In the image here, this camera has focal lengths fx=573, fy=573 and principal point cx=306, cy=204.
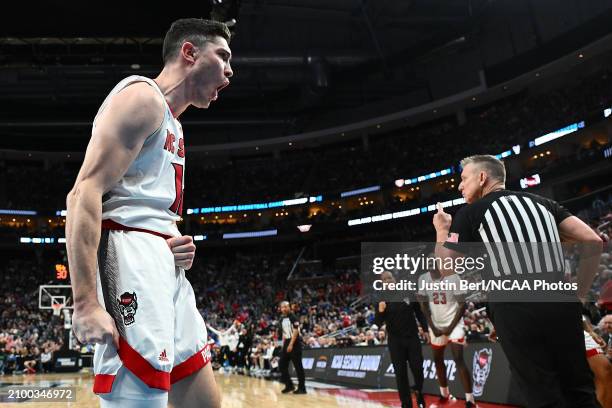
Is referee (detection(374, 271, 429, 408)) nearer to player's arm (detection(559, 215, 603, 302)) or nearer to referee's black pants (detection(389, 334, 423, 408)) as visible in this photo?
referee's black pants (detection(389, 334, 423, 408))

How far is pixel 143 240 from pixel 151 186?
0.24m

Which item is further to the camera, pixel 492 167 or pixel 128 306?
pixel 492 167

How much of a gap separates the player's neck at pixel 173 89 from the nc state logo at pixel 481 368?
26.4ft

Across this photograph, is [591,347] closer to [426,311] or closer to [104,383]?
[426,311]

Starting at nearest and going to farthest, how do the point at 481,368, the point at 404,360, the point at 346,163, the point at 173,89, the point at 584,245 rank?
the point at 173,89, the point at 584,245, the point at 404,360, the point at 481,368, the point at 346,163

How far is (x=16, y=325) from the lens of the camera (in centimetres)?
3262

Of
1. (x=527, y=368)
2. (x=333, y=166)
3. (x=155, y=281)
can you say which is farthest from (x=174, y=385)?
(x=333, y=166)

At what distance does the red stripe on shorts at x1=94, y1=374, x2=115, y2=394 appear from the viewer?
1.97 m

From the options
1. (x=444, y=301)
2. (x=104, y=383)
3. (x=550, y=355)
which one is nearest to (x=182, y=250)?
(x=104, y=383)

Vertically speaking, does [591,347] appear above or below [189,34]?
below

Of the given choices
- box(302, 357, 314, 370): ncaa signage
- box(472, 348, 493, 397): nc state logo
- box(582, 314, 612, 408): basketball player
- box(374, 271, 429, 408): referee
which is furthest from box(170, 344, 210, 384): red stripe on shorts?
box(302, 357, 314, 370): ncaa signage

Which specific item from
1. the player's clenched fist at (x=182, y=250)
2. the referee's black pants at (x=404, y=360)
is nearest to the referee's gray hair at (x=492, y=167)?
the player's clenched fist at (x=182, y=250)

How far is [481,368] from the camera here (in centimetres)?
944

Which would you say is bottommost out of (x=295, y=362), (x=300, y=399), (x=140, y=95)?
(x=300, y=399)
